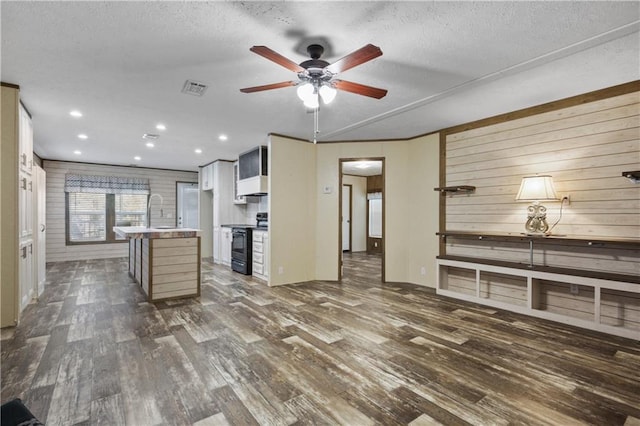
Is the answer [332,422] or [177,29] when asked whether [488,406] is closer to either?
[332,422]

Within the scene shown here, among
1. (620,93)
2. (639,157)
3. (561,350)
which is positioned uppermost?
(620,93)

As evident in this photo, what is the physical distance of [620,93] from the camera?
3115 mm

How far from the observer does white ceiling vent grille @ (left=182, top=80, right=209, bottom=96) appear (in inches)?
122

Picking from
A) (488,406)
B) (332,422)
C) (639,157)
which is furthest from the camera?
(639,157)

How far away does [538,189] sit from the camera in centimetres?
340

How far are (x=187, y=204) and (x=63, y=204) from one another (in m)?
2.84

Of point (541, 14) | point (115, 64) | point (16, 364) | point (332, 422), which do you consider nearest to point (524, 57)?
point (541, 14)

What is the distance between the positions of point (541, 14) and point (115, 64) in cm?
334

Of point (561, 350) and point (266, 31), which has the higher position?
point (266, 31)

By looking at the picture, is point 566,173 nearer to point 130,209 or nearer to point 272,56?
point 272,56

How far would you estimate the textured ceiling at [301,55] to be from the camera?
2.01 m

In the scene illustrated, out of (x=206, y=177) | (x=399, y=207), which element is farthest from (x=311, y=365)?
(x=206, y=177)

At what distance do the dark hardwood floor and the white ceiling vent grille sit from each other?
98.2 inches

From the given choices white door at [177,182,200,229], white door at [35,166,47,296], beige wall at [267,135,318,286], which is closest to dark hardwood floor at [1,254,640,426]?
white door at [35,166,47,296]
